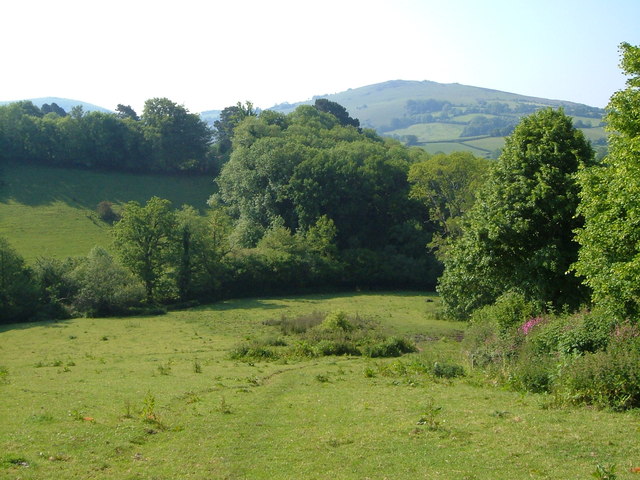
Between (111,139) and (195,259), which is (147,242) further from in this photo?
(111,139)

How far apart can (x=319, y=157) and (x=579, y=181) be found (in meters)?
54.7

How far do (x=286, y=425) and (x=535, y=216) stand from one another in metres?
19.4

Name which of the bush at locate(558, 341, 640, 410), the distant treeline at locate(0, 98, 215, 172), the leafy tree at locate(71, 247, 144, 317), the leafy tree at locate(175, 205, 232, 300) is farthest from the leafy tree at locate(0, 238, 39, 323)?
the bush at locate(558, 341, 640, 410)

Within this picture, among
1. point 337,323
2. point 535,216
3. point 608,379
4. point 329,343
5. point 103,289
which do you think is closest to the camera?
point 608,379

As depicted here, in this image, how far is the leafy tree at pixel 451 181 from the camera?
6056 cm

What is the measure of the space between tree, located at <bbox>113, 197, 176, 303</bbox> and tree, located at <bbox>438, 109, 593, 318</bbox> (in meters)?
36.6

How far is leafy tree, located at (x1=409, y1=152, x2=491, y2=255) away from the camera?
60.6m

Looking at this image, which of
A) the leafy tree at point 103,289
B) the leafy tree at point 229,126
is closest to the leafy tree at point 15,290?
the leafy tree at point 103,289

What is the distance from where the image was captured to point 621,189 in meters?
20.8

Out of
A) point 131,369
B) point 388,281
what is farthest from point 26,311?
point 388,281

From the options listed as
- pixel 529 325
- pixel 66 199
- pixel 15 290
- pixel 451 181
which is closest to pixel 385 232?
pixel 451 181

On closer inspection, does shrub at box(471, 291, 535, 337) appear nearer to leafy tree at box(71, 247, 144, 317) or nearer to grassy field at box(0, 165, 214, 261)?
leafy tree at box(71, 247, 144, 317)

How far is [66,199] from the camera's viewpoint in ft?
270

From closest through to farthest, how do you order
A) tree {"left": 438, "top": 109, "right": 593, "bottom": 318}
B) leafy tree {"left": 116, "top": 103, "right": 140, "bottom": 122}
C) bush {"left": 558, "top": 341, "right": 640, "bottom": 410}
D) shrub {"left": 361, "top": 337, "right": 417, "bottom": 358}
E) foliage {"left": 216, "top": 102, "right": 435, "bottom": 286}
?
bush {"left": 558, "top": 341, "right": 640, "bottom": 410} → tree {"left": 438, "top": 109, "right": 593, "bottom": 318} → shrub {"left": 361, "top": 337, "right": 417, "bottom": 358} → foliage {"left": 216, "top": 102, "right": 435, "bottom": 286} → leafy tree {"left": 116, "top": 103, "right": 140, "bottom": 122}
